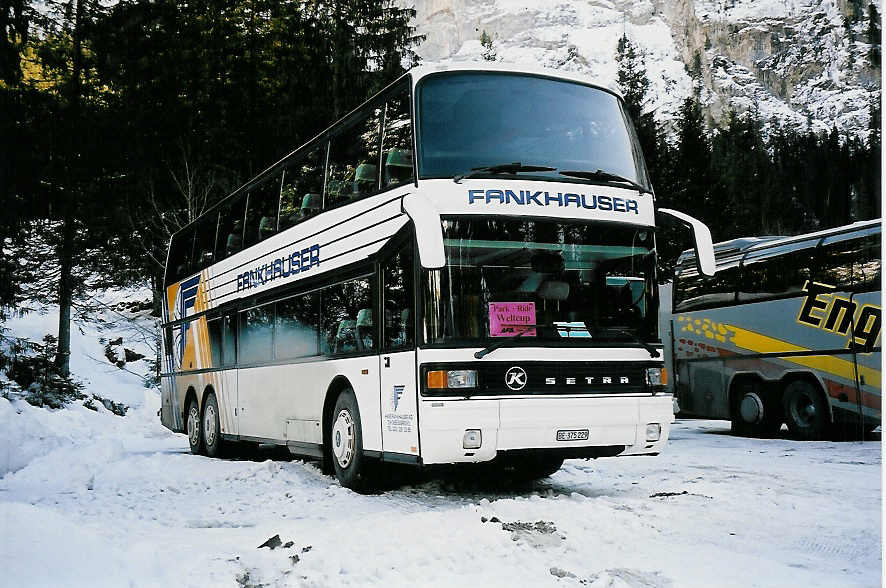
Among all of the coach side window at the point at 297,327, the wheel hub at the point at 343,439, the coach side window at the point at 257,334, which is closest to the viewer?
the wheel hub at the point at 343,439

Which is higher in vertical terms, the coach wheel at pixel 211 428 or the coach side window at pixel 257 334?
the coach side window at pixel 257 334

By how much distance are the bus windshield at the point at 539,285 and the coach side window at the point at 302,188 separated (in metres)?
3.25

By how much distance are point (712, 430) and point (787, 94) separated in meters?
7.55

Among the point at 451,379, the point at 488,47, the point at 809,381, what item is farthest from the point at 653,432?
the point at 809,381

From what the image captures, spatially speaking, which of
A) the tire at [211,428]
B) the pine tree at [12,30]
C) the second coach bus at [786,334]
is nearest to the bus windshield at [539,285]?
the pine tree at [12,30]

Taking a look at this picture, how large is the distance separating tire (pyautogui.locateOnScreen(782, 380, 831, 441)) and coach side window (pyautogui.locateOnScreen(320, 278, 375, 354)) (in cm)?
917

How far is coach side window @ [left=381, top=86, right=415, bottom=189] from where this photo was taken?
9.34m

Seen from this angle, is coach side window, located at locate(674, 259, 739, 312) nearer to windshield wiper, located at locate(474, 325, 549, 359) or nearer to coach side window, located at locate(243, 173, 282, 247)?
coach side window, located at locate(243, 173, 282, 247)

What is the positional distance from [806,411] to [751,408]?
116cm

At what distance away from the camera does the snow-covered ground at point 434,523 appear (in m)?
5.99

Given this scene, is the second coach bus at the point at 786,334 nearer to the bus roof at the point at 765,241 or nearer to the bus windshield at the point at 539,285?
the bus roof at the point at 765,241

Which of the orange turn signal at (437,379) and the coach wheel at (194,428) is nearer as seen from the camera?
the orange turn signal at (437,379)

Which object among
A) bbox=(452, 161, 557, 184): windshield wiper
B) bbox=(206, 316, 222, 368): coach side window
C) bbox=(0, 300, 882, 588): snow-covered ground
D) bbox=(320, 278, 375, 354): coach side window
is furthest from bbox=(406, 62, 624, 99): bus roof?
bbox=(206, 316, 222, 368): coach side window

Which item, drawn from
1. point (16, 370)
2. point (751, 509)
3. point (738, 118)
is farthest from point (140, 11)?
point (751, 509)
